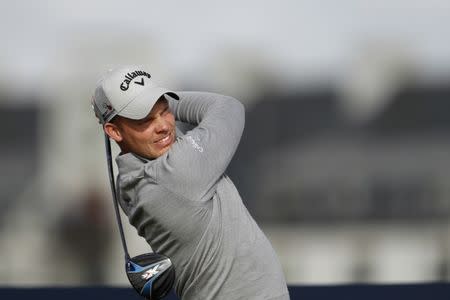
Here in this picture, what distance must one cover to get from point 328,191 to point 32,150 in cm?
684

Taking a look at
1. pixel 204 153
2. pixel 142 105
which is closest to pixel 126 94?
pixel 142 105

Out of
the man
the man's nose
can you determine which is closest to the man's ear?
the man

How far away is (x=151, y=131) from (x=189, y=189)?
0.17 m

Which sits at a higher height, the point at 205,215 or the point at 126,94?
the point at 126,94

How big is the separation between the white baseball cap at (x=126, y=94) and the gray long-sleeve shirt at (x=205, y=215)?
0.41 ft

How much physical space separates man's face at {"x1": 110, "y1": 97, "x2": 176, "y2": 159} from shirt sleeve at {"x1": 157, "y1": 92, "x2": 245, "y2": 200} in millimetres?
33

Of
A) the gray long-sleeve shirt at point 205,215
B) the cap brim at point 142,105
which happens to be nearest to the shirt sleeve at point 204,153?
the gray long-sleeve shirt at point 205,215

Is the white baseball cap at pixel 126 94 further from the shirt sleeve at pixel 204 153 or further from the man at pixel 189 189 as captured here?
the shirt sleeve at pixel 204 153

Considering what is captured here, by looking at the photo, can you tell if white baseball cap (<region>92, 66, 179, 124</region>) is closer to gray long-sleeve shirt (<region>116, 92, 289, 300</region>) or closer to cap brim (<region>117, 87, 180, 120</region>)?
cap brim (<region>117, 87, 180, 120</region>)

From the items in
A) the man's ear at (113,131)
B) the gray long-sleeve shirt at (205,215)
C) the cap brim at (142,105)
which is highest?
the cap brim at (142,105)

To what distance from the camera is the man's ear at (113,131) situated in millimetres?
2977

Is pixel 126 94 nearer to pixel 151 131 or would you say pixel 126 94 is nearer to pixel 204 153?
pixel 151 131

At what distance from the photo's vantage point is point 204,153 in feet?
9.67

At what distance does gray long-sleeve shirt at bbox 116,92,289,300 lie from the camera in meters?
2.94
